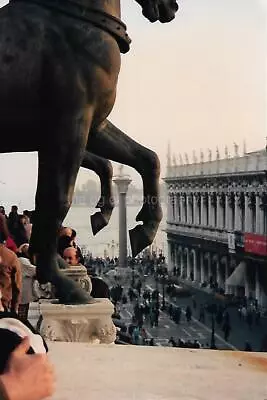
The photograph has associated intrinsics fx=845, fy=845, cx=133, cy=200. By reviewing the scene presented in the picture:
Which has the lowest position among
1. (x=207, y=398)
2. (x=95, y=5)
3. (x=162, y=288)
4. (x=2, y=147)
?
(x=162, y=288)

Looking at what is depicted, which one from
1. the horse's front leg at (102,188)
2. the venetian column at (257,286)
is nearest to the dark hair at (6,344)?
the horse's front leg at (102,188)

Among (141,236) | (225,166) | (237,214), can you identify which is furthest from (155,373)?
(225,166)

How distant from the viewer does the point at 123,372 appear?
1836mm

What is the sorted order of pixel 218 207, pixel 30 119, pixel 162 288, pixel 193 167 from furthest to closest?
pixel 193 167
pixel 218 207
pixel 162 288
pixel 30 119

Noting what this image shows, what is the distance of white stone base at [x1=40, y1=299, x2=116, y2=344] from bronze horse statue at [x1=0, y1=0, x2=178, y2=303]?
33 cm

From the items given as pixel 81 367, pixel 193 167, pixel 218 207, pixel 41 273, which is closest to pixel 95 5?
pixel 41 273

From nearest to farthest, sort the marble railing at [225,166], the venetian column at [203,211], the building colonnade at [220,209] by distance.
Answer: the marble railing at [225,166]
the building colonnade at [220,209]
the venetian column at [203,211]

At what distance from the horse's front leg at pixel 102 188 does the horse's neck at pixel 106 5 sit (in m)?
0.54

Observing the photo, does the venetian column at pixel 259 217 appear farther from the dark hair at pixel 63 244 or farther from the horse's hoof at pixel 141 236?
the horse's hoof at pixel 141 236

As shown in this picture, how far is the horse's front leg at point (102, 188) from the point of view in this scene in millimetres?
2586

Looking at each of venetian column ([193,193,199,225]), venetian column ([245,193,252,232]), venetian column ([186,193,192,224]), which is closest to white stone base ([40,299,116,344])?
venetian column ([245,193,252,232])

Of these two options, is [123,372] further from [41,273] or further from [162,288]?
[162,288]

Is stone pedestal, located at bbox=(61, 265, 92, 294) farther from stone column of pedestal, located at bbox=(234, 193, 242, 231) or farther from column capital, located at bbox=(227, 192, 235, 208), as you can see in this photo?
column capital, located at bbox=(227, 192, 235, 208)

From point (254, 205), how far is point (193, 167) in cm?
986
